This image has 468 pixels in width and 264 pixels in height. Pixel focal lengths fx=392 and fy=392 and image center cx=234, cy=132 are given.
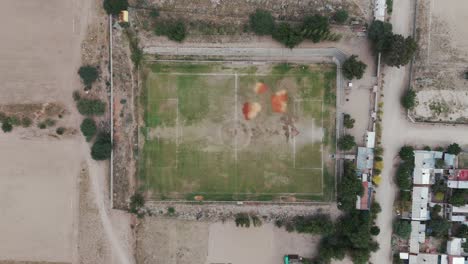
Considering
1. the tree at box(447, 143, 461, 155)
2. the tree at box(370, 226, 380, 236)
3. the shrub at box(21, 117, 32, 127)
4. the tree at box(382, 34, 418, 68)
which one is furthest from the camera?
the shrub at box(21, 117, 32, 127)

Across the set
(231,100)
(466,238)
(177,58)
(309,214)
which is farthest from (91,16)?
(466,238)

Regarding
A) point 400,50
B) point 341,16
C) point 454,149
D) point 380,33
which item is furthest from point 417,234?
point 341,16

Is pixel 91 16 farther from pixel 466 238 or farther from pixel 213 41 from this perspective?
pixel 466 238

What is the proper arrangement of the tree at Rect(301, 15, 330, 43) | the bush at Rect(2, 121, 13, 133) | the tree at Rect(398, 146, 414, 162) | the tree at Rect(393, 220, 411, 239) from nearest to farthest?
the tree at Rect(301, 15, 330, 43) < the tree at Rect(398, 146, 414, 162) < the tree at Rect(393, 220, 411, 239) < the bush at Rect(2, 121, 13, 133)

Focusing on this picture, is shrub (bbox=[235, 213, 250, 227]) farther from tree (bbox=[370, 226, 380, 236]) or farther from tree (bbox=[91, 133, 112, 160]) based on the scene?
tree (bbox=[91, 133, 112, 160])

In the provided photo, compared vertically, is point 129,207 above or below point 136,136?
below

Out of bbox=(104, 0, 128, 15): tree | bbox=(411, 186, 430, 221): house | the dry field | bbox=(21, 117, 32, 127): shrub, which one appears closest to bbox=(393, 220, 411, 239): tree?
bbox=(411, 186, 430, 221): house

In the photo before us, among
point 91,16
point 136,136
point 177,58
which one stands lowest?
point 136,136
